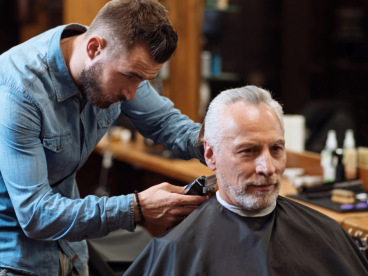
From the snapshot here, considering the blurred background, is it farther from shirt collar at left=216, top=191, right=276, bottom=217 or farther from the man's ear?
the man's ear

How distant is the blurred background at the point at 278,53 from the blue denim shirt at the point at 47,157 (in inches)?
91.7

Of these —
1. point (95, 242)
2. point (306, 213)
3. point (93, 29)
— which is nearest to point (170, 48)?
point (93, 29)

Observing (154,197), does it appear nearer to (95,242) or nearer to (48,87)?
(48,87)

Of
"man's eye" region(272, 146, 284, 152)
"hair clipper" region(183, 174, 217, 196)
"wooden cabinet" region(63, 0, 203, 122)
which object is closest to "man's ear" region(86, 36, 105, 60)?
"hair clipper" region(183, 174, 217, 196)

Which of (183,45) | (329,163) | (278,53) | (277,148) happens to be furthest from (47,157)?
(278,53)

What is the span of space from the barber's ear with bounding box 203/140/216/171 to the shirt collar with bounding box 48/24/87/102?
481 mm

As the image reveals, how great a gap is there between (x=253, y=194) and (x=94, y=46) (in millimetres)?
695

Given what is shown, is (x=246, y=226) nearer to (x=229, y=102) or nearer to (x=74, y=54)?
(x=229, y=102)

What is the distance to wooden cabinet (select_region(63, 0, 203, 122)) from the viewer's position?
→ 14.2 feet

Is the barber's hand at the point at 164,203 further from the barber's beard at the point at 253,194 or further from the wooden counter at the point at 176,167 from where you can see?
the wooden counter at the point at 176,167

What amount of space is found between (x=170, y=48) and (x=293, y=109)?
331cm

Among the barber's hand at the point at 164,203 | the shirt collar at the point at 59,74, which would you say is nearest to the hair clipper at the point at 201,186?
the barber's hand at the point at 164,203

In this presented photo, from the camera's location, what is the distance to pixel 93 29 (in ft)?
5.62

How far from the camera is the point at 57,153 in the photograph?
1703 mm
